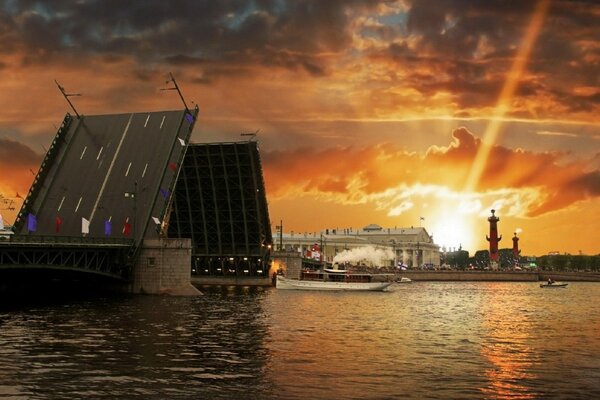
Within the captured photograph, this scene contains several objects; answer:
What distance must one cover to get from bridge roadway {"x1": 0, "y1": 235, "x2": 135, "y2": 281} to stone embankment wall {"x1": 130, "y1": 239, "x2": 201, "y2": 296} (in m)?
0.92

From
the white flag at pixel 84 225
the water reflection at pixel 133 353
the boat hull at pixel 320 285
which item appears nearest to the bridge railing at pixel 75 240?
the white flag at pixel 84 225

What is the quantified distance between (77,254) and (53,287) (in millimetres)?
7338

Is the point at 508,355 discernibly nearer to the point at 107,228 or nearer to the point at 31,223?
the point at 107,228

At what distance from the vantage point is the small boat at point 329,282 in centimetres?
8950

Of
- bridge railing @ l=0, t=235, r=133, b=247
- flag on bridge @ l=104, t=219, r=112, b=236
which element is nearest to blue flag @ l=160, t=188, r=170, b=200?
bridge railing @ l=0, t=235, r=133, b=247

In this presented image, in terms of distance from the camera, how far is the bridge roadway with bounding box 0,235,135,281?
171ft

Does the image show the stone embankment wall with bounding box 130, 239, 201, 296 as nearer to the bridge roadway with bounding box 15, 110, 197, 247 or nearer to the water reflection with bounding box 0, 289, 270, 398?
the bridge roadway with bounding box 15, 110, 197, 247

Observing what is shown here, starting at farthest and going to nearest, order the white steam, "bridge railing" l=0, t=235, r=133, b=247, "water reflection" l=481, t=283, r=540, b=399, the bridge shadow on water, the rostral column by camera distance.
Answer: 1. the rostral column
2. the white steam
3. the bridge shadow on water
4. "bridge railing" l=0, t=235, r=133, b=247
5. "water reflection" l=481, t=283, r=540, b=399

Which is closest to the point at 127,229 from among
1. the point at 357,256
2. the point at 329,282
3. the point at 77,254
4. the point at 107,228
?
the point at 107,228

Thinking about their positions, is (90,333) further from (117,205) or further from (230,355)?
(117,205)

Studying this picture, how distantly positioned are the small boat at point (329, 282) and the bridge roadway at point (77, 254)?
1152 inches

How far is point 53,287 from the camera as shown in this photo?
223 ft

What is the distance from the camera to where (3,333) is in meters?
35.3

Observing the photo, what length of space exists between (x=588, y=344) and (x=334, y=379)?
17.0m
